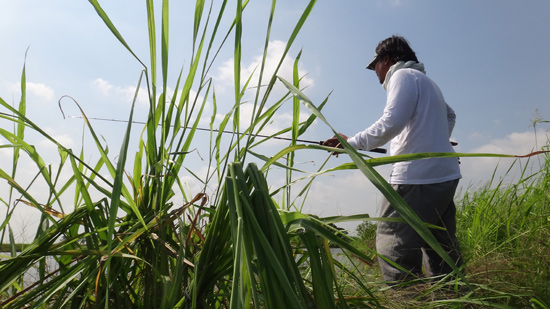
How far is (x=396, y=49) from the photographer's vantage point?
2.58 meters

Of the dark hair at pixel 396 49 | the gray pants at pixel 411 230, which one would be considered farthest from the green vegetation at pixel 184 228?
the dark hair at pixel 396 49

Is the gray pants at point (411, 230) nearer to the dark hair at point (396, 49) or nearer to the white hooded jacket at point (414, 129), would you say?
the white hooded jacket at point (414, 129)

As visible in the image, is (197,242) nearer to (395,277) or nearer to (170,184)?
(170,184)

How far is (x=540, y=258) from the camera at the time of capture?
1.82 metres

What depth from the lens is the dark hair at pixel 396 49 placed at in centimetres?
257

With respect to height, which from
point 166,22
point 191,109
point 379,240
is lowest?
point 379,240

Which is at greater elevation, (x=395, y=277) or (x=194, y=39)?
(x=194, y=39)

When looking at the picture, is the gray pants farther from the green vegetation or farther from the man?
the green vegetation

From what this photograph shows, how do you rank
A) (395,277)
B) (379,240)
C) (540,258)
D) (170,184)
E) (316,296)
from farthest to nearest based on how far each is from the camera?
(379,240) → (395,277) → (540,258) → (170,184) → (316,296)

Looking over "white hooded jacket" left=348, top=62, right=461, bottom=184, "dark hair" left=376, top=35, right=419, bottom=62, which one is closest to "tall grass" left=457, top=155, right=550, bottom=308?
"white hooded jacket" left=348, top=62, right=461, bottom=184

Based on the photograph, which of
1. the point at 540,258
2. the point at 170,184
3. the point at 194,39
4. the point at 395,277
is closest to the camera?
the point at 194,39

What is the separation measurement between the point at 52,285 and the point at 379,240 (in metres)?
1.75

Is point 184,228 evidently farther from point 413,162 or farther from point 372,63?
point 372,63

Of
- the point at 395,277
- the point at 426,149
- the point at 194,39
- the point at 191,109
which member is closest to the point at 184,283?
the point at 191,109
